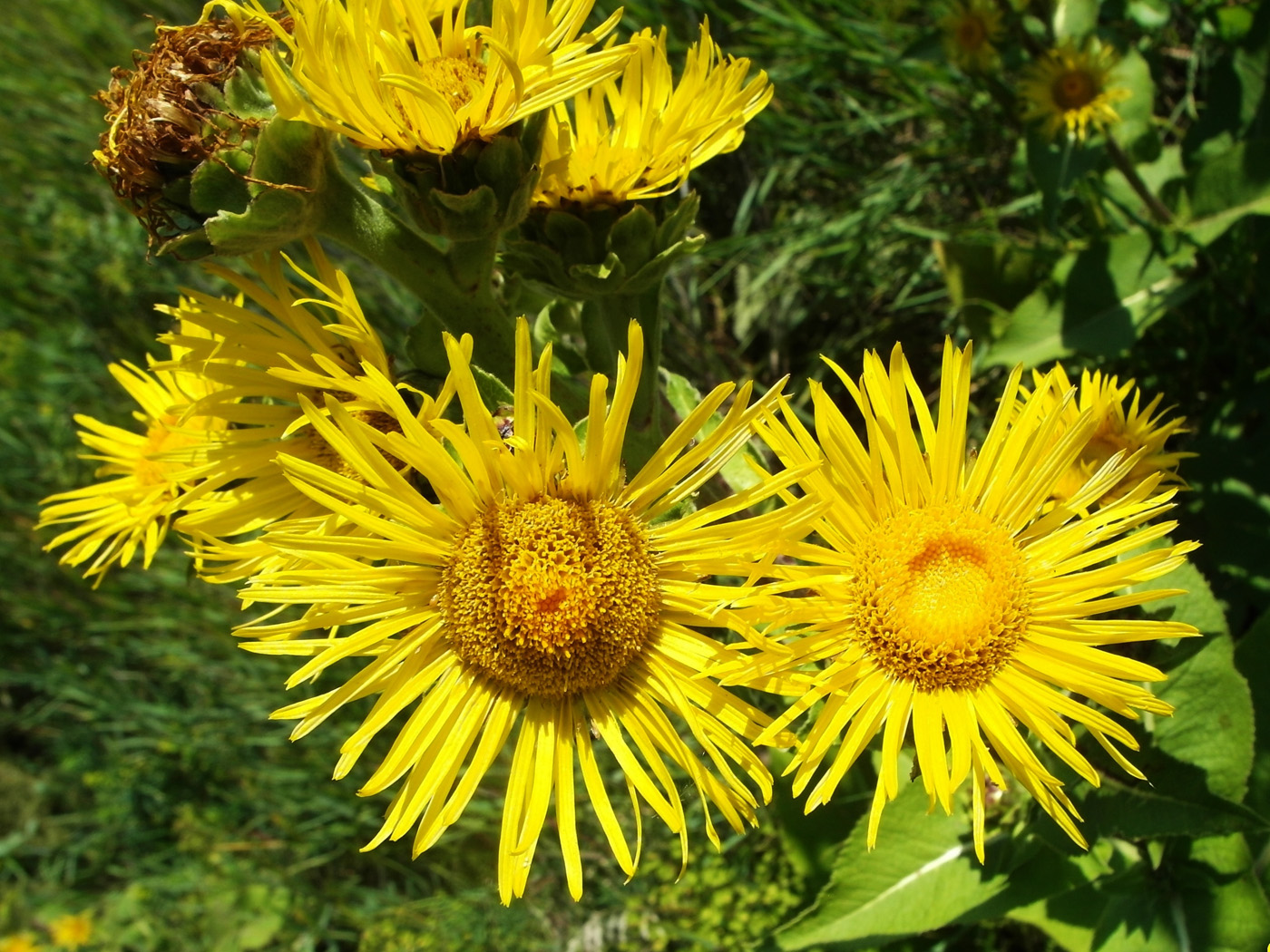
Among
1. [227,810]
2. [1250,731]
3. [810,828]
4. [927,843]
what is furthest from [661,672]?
[227,810]

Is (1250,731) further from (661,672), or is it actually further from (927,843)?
(661,672)

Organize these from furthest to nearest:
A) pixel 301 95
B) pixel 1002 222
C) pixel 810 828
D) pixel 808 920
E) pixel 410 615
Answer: pixel 1002 222 < pixel 810 828 < pixel 808 920 < pixel 410 615 < pixel 301 95

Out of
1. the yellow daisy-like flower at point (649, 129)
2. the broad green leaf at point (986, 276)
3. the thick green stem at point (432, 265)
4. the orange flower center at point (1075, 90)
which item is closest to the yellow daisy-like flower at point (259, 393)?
the thick green stem at point (432, 265)

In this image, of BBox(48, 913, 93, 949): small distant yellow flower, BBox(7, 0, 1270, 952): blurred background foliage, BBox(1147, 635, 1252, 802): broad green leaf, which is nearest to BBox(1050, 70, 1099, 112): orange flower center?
BBox(7, 0, 1270, 952): blurred background foliage

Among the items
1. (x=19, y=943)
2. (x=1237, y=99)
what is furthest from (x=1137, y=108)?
(x=19, y=943)

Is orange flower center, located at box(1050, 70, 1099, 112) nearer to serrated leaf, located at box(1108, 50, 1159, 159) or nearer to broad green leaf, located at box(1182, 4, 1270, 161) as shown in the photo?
serrated leaf, located at box(1108, 50, 1159, 159)

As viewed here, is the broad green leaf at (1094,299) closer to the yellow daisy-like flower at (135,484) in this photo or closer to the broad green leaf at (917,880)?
the broad green leaf at (917,880)
